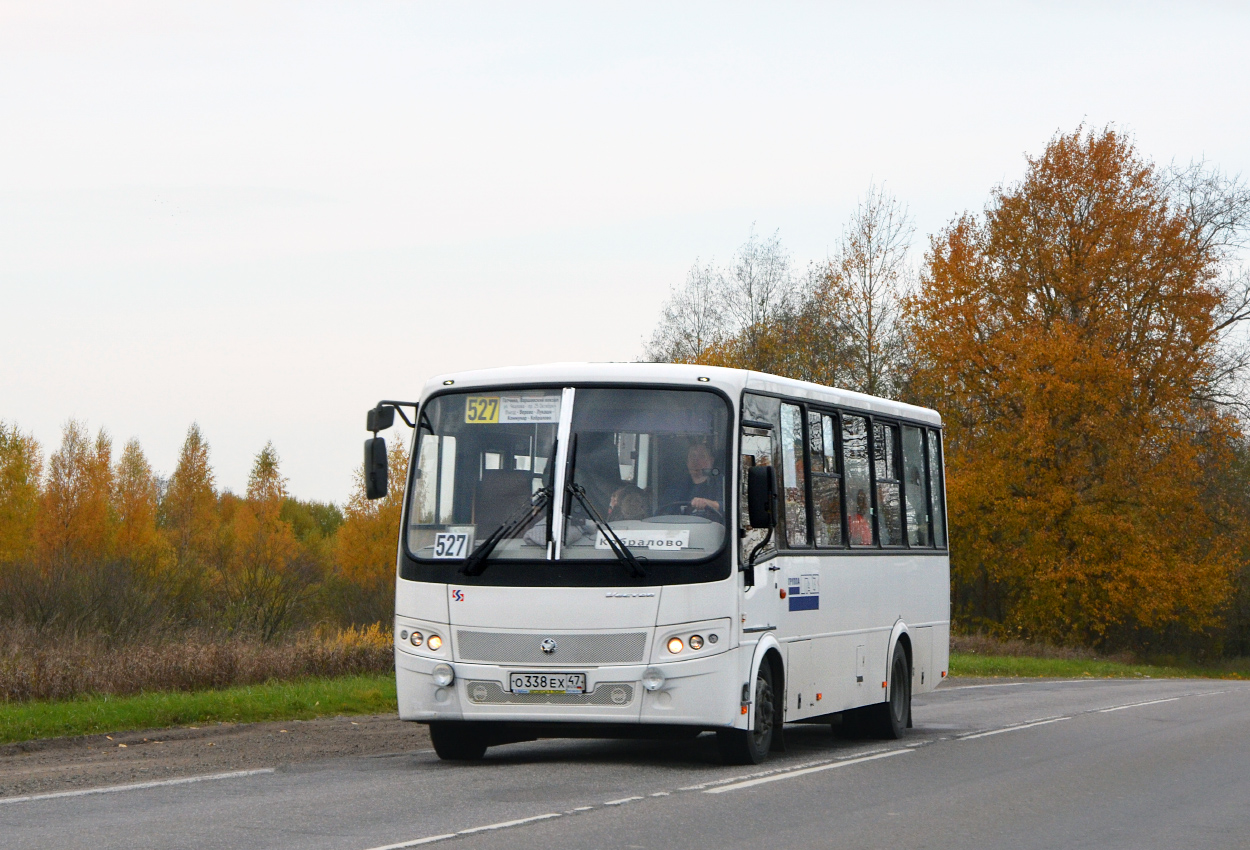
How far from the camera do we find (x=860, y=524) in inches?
587

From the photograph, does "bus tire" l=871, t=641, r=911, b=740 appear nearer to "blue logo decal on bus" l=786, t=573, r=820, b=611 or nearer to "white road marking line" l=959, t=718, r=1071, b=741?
"white road marking line" l=959, t=718, r=1071, b=741

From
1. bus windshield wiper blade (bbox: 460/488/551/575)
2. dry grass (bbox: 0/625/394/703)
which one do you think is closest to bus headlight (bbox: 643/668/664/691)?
bus windshield wiper blade (bbox: 460/488/551/575)

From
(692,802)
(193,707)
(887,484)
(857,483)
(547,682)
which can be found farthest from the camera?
(193,707)

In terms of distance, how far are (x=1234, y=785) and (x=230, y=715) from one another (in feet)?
32.4

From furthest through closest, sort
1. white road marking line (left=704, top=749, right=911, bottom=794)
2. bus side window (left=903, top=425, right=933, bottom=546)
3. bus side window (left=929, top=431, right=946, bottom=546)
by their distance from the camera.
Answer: bus side window (left=929, top=431, right=946, bottom=546) < bus side window (left=903, top=425, right=933, bottom=546) < white road marking line (left=704, top=749, right=911, bottom=794)

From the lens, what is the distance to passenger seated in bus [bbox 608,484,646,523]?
11.7m

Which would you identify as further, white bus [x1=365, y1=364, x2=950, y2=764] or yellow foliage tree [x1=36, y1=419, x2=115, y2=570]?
yellow foliage tree [x1=36, y1=419, x2=115, y2=570]

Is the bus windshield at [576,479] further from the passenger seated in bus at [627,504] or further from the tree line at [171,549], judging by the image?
the tree line at [171,549]

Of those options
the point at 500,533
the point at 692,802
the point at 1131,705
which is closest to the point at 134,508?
the point at 1131,705

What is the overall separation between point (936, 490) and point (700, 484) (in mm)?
6588

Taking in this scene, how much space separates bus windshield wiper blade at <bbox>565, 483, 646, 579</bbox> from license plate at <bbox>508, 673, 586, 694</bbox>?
867 millimetres

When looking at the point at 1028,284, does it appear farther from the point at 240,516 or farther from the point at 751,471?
the point at 240,516

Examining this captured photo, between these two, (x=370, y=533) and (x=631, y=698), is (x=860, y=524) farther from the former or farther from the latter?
(x=370, y=533)

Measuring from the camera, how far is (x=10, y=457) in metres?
79.1
